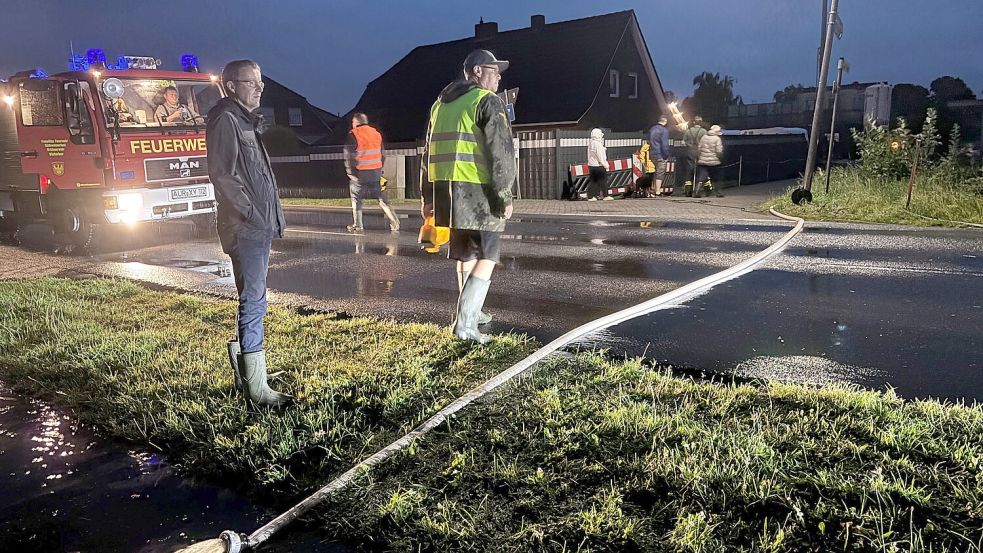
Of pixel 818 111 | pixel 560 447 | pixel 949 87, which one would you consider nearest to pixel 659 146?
pixel 818 111

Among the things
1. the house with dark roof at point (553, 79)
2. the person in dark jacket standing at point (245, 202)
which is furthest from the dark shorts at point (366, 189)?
the house with dark roof at point (553, 79)

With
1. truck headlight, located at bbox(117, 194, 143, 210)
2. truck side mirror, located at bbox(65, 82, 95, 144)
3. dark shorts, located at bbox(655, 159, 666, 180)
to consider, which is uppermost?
truck side mirror, located at bbox(65, 82, 95, 144)

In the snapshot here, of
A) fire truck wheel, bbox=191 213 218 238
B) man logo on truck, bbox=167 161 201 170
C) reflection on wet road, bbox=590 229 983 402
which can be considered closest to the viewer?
reflection on wet road, bbox=590 229 983 402

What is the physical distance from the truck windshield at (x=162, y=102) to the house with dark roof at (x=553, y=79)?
1153cm

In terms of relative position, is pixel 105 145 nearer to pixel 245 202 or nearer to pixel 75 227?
pixel 75 227

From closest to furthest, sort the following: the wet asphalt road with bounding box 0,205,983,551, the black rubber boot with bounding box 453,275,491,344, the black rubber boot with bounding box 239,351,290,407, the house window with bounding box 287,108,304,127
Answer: the wet asphalt road with bounding box 0,205,983,551
the black rubber boot with bounding box 239,351,290,407
the black rubber boot with bounding box 453,275,491,344
the house window with bounding box 287,108,304,127

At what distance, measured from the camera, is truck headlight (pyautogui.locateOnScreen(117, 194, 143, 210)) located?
1107cm

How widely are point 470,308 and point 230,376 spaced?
1699 mm

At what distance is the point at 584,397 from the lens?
396 cm

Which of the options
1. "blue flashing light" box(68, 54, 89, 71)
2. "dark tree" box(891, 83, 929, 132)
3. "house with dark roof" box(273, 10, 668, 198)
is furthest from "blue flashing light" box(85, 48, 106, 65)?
"dark tree" box(891, 83, 929, 132)

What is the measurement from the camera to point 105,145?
1099 centimetres

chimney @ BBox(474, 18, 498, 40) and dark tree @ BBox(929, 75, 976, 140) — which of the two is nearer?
chimney @ BBox(474, 18, 498, 40)

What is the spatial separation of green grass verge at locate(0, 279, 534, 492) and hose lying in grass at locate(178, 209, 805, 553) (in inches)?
5.8

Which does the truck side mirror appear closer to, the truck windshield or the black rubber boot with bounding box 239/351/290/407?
the truck windshield
